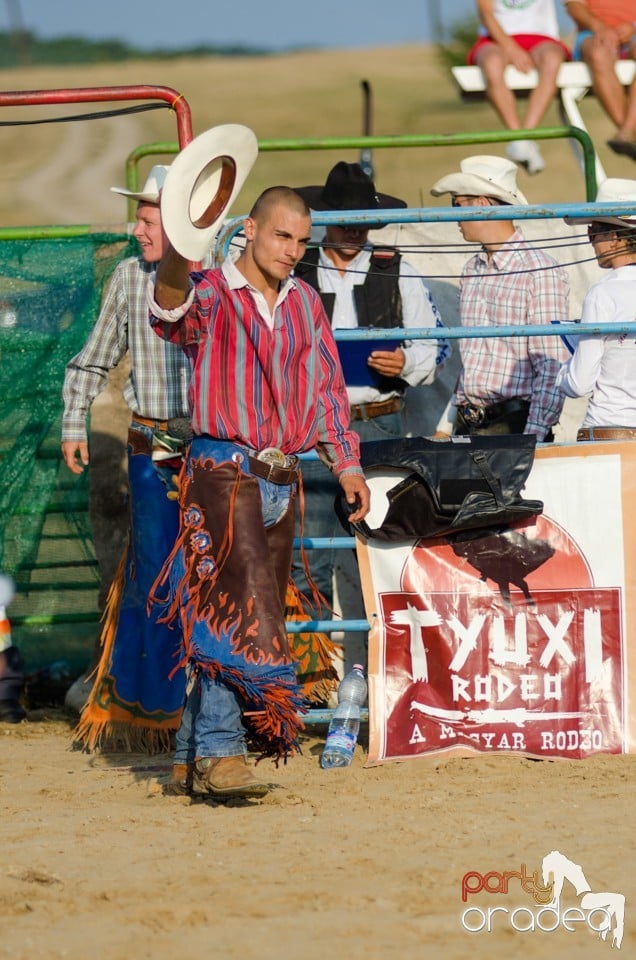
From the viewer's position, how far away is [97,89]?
5676mm

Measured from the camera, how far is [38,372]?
21.6 ft

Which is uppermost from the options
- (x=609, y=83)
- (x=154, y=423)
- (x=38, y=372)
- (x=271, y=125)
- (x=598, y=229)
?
(x=271, y=125)

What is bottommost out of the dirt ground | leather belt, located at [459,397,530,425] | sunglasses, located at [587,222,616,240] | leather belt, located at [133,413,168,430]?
the dirt ground

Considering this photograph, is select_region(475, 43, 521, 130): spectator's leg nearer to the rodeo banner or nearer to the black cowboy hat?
the black cowboy hat

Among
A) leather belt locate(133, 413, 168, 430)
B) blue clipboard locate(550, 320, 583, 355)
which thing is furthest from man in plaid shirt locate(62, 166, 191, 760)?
blue clipboard locate(550, 320, 583, 355)

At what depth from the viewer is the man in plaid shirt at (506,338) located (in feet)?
19.0

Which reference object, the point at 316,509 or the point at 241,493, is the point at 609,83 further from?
the point at 241,493

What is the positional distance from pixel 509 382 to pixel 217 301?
5.93 feet

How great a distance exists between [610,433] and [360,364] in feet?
3.89

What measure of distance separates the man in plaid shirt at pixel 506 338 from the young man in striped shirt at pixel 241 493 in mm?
1475

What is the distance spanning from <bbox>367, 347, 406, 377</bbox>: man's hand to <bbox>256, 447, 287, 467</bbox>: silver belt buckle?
4.44 ft

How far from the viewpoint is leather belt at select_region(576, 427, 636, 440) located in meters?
5.36

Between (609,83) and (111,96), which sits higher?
(609,83)

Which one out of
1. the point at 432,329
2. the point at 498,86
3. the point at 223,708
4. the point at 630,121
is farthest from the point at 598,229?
the point at 498,86
